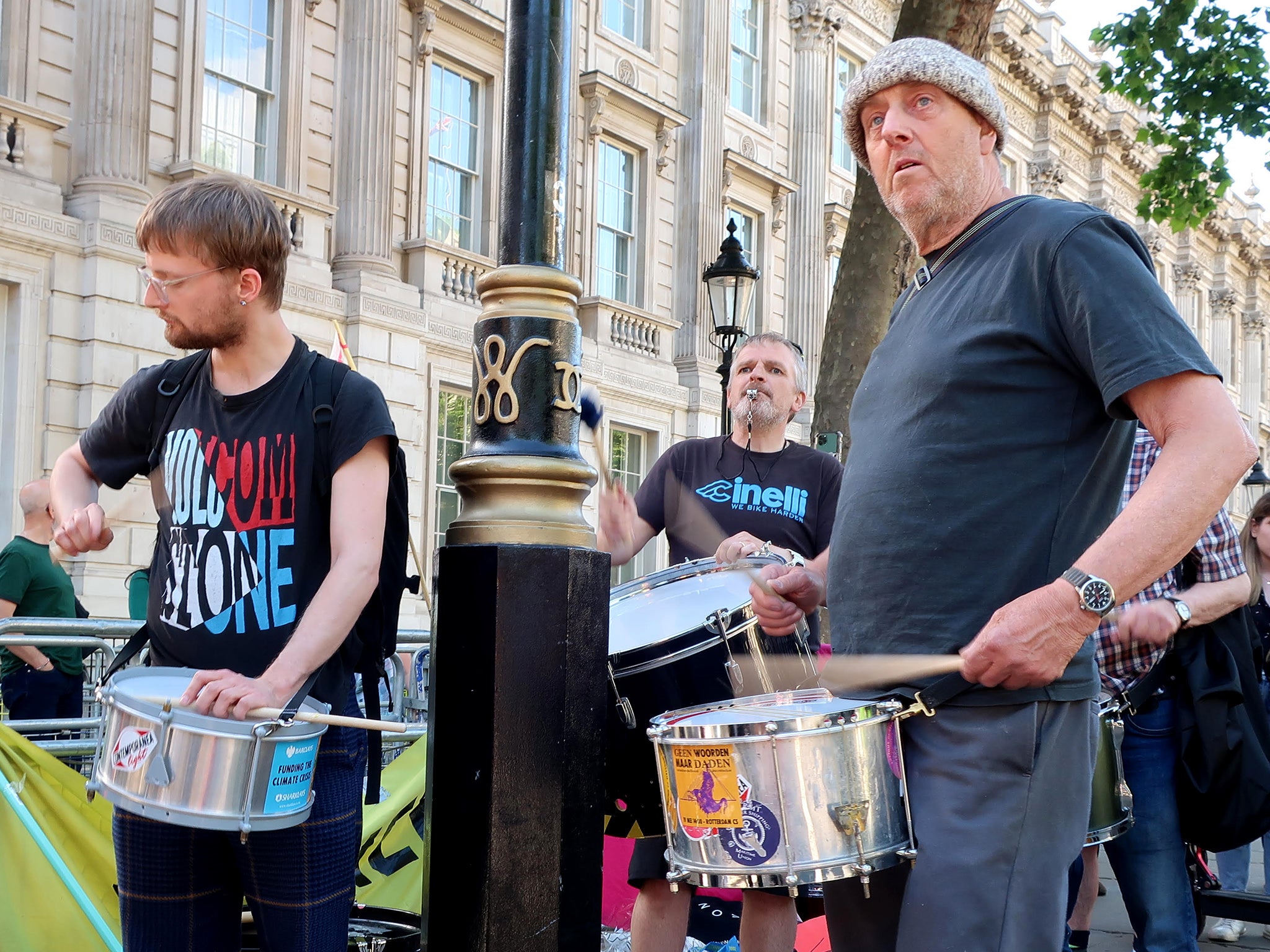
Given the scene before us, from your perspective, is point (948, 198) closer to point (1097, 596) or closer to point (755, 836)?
point (1097, 596)

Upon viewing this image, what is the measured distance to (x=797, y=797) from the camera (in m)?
2.12

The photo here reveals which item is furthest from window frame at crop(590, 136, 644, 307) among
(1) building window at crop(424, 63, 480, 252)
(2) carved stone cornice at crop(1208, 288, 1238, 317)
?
(2) carved stone cornice at crop(1208, 288, 1238, 317)

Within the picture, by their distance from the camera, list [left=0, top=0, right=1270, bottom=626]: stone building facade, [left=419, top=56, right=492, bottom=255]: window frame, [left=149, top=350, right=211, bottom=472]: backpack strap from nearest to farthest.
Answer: [left=149, top=350, right=211, bottom=472]: backpack strap, [left=0, top=0, right=1270, bottom=626]: stone building facade, [left=419, top=56, right=492, bottom=255]: window frame

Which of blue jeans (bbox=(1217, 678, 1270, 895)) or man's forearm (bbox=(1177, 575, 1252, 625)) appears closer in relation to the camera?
man's forearm (bbox=(1177, 575, 1252, 625))

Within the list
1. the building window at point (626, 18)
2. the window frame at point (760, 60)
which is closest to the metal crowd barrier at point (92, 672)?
the building window at point (626, 18)

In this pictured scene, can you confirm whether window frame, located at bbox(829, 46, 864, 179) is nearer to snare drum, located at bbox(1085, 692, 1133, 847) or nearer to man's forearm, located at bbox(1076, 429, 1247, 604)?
snare drum, located at bbox(1085, 692, 1133, 847)

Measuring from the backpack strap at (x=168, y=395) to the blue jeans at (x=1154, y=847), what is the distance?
300cm

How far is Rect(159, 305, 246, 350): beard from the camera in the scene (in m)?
2.72

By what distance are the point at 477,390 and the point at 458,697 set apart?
2.14 feet

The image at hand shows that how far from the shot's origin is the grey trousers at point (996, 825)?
2053mm

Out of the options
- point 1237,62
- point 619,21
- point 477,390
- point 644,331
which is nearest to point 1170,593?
point 477,390

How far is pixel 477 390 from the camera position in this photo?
281 cm

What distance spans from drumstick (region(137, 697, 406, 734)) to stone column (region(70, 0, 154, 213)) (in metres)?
10.8

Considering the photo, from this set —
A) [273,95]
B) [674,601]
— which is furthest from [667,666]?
[273,95]
